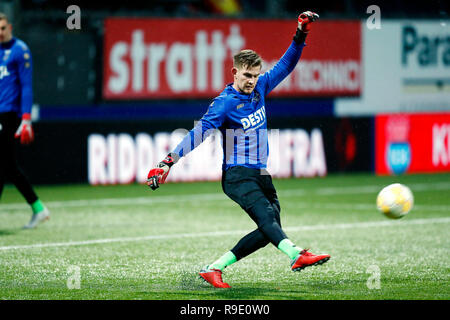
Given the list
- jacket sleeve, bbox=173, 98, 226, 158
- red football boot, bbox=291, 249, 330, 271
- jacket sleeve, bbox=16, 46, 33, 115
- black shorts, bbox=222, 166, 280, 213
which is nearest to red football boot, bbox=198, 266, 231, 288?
black shorts, bbox=222, 166, 280, 213

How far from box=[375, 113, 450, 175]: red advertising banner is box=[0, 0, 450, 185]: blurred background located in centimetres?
2

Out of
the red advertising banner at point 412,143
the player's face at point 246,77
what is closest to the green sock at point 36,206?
the player's face at point 246,77

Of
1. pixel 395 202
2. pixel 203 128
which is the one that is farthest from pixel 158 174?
pixel 395 202

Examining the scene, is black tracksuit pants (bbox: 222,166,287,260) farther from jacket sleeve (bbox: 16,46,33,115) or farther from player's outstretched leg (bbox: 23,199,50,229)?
player's outstretched leg (bbox: 23,199,50,229)

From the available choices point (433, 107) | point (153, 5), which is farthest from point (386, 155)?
point (153, 5)

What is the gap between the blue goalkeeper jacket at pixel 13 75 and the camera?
434 inches

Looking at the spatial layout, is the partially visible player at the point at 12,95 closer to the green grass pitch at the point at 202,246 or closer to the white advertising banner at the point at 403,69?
the green grass pitch at the point at 202,246

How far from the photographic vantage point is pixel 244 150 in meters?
7.54

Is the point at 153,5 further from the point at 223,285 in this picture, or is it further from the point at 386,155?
the point at 223,285

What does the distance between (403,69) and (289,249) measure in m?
14.0

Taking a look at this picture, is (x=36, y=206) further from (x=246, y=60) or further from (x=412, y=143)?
(x=412, y=143)

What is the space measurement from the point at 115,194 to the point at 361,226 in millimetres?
5247

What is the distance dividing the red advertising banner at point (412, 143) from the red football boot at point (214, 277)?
488 inches

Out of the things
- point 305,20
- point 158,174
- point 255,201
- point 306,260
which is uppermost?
point 305,20
